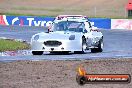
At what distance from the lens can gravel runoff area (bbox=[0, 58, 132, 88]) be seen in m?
11.1

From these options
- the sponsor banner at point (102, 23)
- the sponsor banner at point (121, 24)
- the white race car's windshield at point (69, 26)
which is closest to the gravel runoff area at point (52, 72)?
the white race car's windshield at point (69, 26)

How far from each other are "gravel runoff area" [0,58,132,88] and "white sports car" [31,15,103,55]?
3.54m

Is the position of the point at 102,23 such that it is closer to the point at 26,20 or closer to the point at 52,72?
the point at 26,20

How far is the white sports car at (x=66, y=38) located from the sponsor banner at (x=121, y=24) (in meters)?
28.3

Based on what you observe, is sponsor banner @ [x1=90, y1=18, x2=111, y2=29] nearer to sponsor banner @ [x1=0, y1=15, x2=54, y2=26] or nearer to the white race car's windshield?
sponsor banner @ [x1=0, y1=15, x2=54, y2=26]

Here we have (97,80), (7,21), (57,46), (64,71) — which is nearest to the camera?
(97,80)

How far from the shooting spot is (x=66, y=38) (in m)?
20.1

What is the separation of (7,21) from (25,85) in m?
49.2

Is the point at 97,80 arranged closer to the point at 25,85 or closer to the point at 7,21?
the point at 25,85

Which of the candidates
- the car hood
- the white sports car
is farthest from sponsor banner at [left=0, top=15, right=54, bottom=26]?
the car hood

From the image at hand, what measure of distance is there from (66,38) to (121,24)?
106 feet

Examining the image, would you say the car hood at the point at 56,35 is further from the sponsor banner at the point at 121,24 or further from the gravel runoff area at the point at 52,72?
the sponsor banner at the point at 121,24

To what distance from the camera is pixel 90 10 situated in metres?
93.1

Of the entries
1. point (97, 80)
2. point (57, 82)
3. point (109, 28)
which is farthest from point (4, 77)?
point (109, 28)
